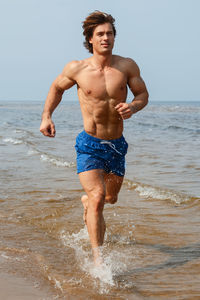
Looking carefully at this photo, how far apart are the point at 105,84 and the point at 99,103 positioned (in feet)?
0.61

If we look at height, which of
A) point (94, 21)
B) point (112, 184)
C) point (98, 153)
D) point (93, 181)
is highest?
point (94, 21)

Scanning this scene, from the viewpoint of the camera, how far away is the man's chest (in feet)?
13.4

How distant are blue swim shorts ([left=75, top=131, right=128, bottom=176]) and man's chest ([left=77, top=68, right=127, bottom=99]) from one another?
423 mm

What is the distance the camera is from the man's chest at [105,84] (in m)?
4.08

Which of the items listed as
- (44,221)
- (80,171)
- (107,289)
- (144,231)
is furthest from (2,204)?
(107,289)

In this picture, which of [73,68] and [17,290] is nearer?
[17,290]

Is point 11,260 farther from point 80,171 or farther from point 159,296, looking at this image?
point 159,296

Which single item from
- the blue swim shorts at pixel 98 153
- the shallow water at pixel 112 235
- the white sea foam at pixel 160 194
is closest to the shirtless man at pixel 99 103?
the blue swim shorts at pixel 98 153

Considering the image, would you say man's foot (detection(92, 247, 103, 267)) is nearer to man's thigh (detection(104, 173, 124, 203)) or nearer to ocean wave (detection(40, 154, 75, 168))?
man's thigh (detection(104, 173, 124, 203))

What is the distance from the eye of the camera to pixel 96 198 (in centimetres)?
392

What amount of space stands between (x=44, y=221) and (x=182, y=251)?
201 cm

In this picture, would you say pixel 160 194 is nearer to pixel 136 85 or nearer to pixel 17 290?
pixel 136 85

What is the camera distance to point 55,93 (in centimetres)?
439

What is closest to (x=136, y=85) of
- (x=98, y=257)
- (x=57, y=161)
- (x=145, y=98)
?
(x=145, y=98)
